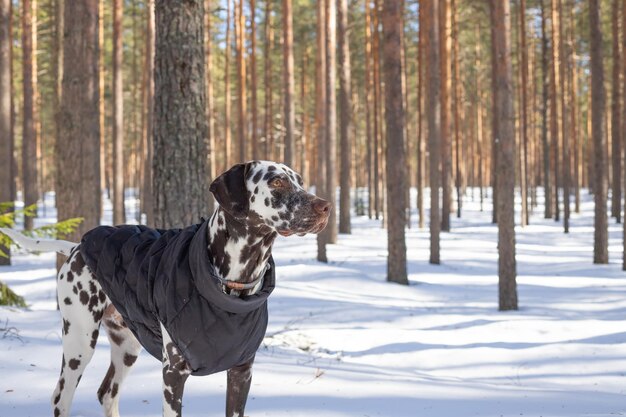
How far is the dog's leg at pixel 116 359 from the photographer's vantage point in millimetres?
4215

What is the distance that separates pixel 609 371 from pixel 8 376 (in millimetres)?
6915

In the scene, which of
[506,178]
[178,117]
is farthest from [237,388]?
[506,178]

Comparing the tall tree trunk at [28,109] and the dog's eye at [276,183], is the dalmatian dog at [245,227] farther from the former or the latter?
the tall tree trunk at [28,109]

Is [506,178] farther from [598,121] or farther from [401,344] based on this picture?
[598,121]

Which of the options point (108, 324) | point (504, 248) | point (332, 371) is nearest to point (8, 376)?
point (108, 324)

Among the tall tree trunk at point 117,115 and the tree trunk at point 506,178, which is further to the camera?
the tall tree trunk at point 117,115

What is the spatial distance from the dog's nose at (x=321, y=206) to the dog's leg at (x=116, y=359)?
185 cm

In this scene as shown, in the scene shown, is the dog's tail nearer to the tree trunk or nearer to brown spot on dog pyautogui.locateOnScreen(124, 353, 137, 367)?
brown spot on dog pyautogui.locateOnScreen(124, 353, 137, 367)

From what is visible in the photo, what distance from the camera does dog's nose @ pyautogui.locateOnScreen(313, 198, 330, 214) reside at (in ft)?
10.0

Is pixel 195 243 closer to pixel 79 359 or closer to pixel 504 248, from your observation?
pixel 79 359

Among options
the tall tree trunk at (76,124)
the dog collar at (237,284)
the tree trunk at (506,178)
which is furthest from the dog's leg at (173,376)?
the tree trunk at (506,178)

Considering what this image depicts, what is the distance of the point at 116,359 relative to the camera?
4273mm

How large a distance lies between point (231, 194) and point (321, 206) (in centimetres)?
50

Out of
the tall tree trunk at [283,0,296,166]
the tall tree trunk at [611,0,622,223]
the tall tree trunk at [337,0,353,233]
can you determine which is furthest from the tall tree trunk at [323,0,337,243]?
the tall tree trunk at [611,0,622,223]
